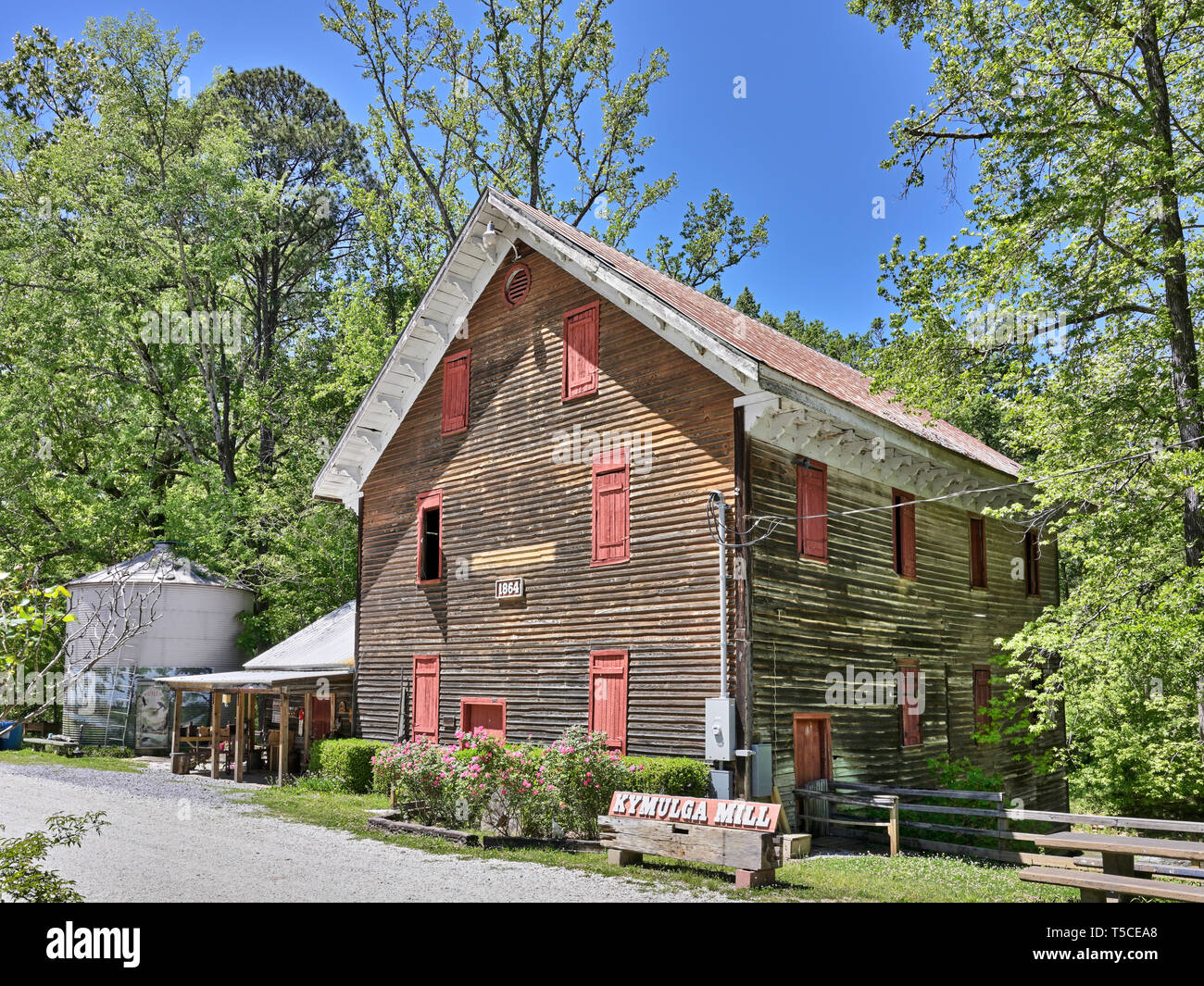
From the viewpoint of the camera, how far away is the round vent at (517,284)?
2028 centimetres

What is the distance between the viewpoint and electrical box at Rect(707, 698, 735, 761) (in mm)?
14922

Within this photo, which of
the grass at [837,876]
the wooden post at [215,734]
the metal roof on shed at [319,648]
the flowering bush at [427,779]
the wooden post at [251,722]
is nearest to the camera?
the grass at [837,876]

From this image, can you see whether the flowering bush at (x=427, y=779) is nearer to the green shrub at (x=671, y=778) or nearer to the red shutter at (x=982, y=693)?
the green shrub at (x=671, y=778)

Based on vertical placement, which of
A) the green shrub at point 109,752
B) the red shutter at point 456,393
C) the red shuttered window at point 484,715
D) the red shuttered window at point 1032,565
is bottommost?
the green shrub at point 109,752

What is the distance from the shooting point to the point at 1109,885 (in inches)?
375

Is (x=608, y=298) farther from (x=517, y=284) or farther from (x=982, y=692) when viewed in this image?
(x=982, y=692)

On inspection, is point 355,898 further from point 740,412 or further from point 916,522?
point 916,522

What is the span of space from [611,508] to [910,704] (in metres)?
7.65

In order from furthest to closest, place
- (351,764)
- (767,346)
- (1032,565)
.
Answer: (1032,565) → (351,764) → (767,346)

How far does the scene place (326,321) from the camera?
46.2 meters

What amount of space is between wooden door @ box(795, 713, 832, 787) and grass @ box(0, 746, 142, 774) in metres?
18.6

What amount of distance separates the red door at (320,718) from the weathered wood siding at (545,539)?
527cm

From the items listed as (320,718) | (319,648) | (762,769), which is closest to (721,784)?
(762,769)

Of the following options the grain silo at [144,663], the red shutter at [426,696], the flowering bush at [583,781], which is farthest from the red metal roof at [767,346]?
the grain silo at [144,663]
